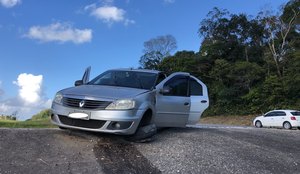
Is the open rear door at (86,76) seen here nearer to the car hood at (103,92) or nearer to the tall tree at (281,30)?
the car hood at (103,92)

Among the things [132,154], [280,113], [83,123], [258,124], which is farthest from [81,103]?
[258,124]

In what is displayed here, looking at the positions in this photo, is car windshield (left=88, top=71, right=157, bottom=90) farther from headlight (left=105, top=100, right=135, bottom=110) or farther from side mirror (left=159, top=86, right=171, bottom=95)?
headlight (left=105, top=100, right=135, bottom=110)

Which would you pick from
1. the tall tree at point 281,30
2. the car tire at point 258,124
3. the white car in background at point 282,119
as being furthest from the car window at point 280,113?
the tall tree at point 281,30

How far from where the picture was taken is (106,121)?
7945mm

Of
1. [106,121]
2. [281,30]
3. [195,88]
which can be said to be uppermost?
[281,30]

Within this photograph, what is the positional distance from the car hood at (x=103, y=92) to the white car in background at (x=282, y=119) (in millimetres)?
22783

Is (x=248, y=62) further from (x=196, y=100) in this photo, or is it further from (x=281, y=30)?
(x=196, y=100)

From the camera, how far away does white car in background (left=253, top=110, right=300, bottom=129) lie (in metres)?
29.1

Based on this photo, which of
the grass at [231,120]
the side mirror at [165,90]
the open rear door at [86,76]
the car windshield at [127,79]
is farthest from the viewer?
the grass at [231,120]

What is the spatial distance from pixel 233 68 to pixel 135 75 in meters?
41.0

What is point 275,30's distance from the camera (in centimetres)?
5178

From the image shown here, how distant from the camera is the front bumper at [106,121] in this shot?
26.1 feet

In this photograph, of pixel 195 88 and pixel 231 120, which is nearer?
pixel 195 88

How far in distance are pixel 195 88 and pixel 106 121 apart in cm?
413
